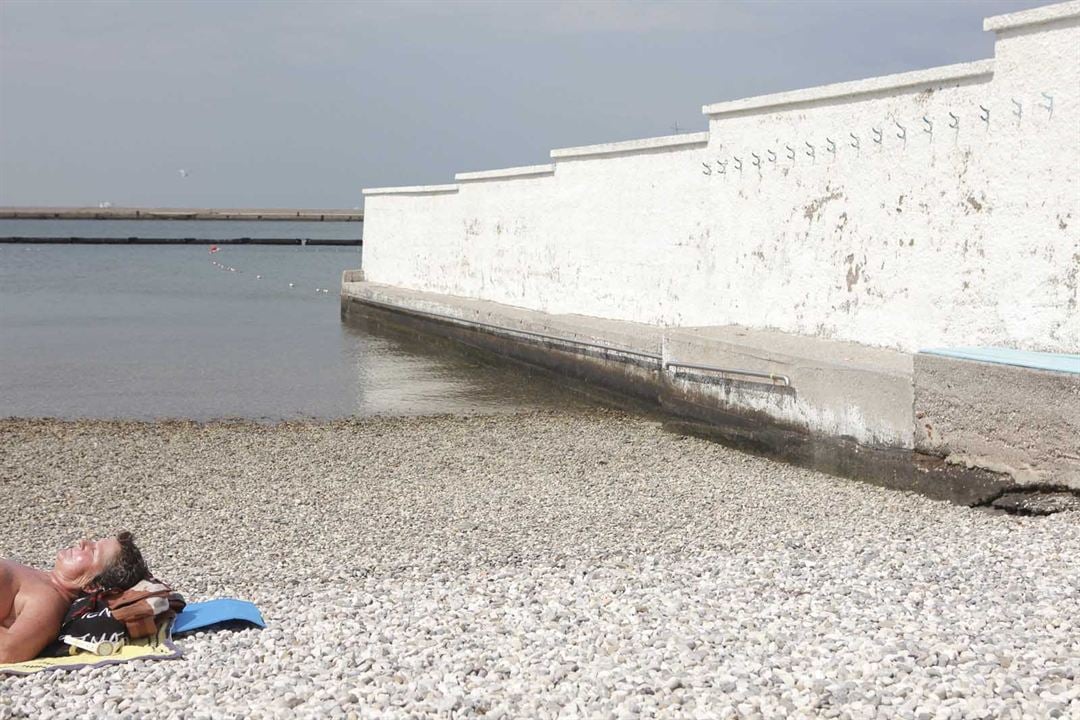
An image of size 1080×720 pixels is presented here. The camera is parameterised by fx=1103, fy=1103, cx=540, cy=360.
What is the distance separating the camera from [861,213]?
11297 millimetres

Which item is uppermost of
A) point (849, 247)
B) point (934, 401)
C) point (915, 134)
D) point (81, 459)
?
point (915, 134)

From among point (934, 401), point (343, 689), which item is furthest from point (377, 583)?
point (934, 401)

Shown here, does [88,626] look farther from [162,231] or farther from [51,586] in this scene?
[162,231]

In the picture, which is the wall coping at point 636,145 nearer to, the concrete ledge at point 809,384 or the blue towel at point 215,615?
the concrete ledge at point 809,384

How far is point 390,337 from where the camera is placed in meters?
24.1

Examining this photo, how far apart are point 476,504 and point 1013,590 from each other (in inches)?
175

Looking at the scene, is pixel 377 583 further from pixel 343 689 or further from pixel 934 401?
pixel 934 401

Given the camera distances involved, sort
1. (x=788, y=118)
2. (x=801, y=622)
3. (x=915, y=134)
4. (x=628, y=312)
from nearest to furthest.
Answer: (x=801, y=622)
(x=915, y=134)
(x=788, y=118)
(x=628, y=312)

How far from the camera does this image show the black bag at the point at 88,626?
16.7 ft

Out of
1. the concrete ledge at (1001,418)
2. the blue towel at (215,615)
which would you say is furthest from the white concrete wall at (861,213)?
the blue towel at (215,615)

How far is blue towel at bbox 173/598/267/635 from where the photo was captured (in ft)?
17.7

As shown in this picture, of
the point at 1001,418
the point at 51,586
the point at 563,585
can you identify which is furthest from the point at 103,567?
the point at 1001,418

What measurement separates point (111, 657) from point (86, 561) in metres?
0.46

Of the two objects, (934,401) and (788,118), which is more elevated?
(788,118)
